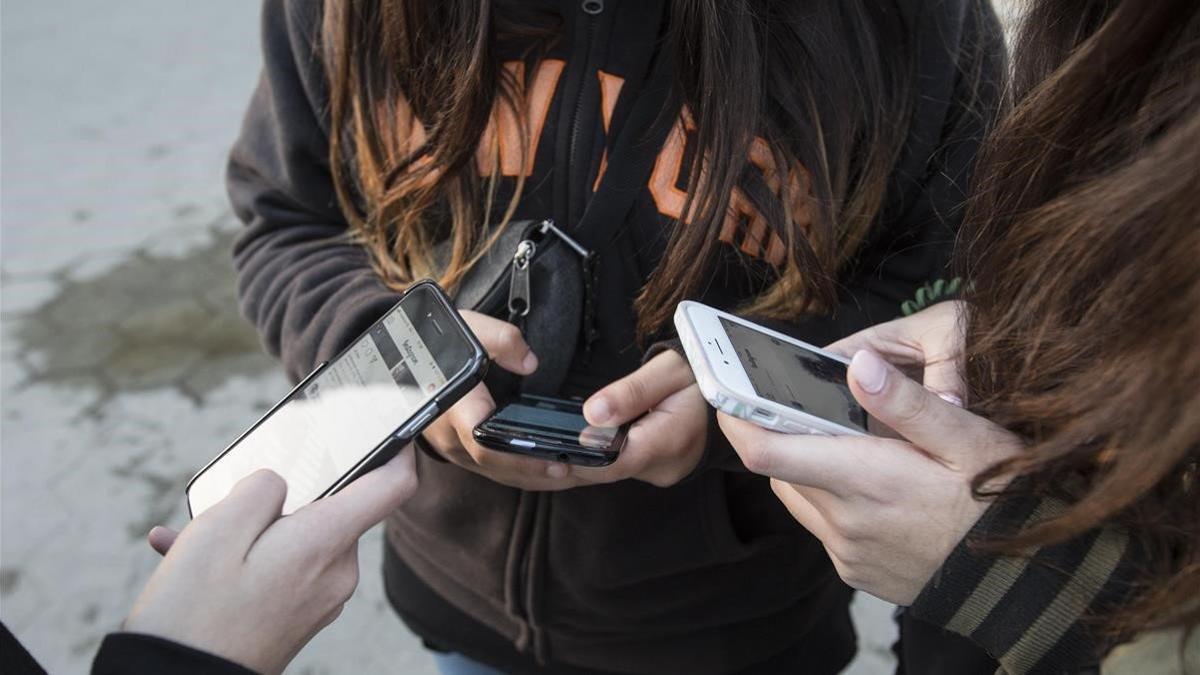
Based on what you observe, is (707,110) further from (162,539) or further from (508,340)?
(162,539)

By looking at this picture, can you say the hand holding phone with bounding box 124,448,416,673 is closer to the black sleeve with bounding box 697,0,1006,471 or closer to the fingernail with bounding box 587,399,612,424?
the fingernail with bounding box 587,399,612,424

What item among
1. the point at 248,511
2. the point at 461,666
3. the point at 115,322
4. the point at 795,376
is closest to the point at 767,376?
the point at 795,376

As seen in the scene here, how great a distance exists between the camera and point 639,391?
85 centimetres

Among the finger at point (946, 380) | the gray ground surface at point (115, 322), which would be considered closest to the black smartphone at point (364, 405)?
the finger at point (946, 380)

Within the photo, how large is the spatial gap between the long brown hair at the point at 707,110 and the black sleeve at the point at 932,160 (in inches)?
1.0

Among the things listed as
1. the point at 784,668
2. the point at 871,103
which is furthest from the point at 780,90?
the point at 784,668

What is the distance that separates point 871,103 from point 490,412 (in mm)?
445

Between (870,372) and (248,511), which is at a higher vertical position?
(870,372)

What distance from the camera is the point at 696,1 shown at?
33.1 inches

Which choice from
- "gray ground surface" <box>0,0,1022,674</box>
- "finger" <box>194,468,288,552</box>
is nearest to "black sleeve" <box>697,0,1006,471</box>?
"finger" <box>194,468,288,552</box>

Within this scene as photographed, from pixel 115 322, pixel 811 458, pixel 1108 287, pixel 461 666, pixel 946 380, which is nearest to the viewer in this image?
pixel 1108 287

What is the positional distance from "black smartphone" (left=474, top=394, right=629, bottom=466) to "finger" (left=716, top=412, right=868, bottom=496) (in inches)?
6.4

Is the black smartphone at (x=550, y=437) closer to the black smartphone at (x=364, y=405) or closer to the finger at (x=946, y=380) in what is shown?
the black smartphone at (x=364, y=405)

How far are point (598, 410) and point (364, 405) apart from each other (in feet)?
0.66
